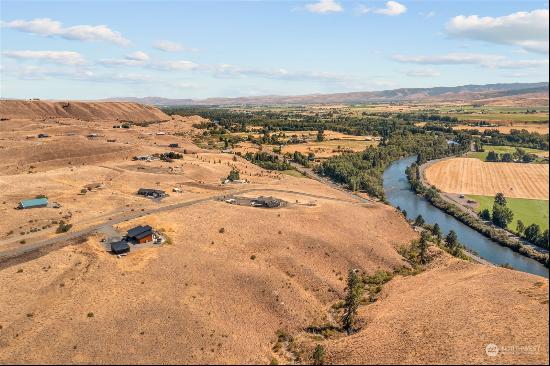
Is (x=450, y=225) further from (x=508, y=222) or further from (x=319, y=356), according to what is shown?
(x=319, y=356)

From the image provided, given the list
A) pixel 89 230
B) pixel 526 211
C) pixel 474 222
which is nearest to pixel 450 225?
pixel 474 222

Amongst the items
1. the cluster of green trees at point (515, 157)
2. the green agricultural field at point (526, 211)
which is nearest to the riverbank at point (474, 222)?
the green agricultural field at point (526, 211)

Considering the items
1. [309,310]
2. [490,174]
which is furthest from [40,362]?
[490,174]

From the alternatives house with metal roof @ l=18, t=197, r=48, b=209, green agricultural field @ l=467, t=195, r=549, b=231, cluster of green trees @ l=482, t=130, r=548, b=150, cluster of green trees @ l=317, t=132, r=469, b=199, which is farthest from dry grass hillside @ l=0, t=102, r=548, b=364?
cluster of green trees @ l=482, t=130, r=548, b=150

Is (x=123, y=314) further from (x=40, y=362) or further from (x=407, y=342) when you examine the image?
(x=407, y=342)

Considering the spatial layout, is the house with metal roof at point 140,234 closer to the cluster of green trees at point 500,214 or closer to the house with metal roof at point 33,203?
the house with metal roof at point 33,203

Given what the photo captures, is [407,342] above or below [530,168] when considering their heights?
below

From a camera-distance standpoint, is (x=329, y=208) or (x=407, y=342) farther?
(x=329, y=208)

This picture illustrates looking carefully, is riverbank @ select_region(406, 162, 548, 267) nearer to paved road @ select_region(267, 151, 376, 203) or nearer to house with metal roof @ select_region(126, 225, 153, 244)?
paved road @ select_region(267, 151, 376, 203)
